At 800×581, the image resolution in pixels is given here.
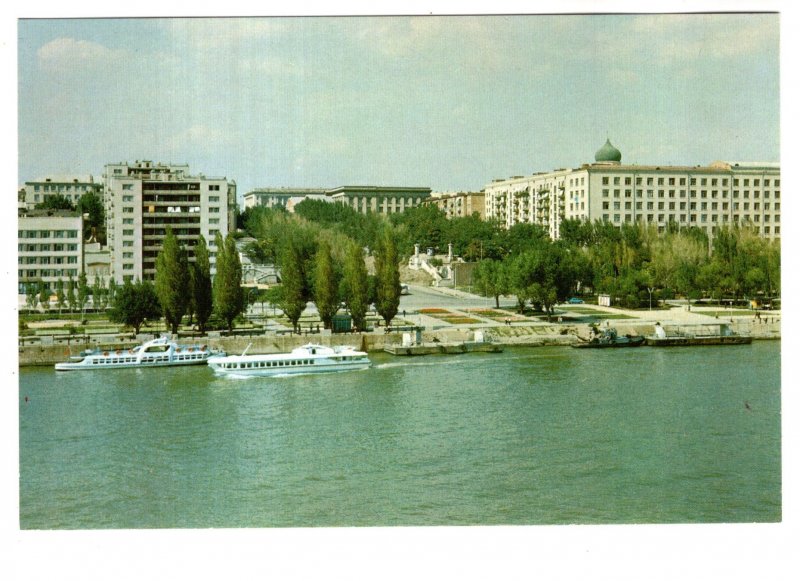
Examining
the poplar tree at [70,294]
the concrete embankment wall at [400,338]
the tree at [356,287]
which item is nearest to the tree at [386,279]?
the tree at [356,287]

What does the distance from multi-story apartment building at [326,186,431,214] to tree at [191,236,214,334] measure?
151cm

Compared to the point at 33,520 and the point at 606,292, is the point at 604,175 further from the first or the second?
the point at 33,520

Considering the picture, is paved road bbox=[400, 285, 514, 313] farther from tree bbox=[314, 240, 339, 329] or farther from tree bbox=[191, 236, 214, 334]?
tree bbox=[191, 236, 214, 334]

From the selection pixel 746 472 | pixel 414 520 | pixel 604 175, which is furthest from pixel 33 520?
pixel 604 175

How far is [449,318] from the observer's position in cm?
1149

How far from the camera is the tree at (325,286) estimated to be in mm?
10297

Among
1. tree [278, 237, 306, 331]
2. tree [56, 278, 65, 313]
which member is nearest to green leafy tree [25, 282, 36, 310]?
tree [56, 278, 65, 313]

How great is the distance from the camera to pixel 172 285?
9.99 metres

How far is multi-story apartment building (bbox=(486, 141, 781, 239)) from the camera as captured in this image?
1065cm

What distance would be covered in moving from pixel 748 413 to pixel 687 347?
12.1 feet

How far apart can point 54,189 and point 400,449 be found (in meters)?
6.08

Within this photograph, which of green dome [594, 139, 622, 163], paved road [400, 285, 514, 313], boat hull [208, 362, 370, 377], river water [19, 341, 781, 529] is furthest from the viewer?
paved road [400, 285, 514, 313]

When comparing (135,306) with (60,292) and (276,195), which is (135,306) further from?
(276,195)

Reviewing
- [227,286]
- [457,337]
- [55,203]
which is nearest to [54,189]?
[55,203]
